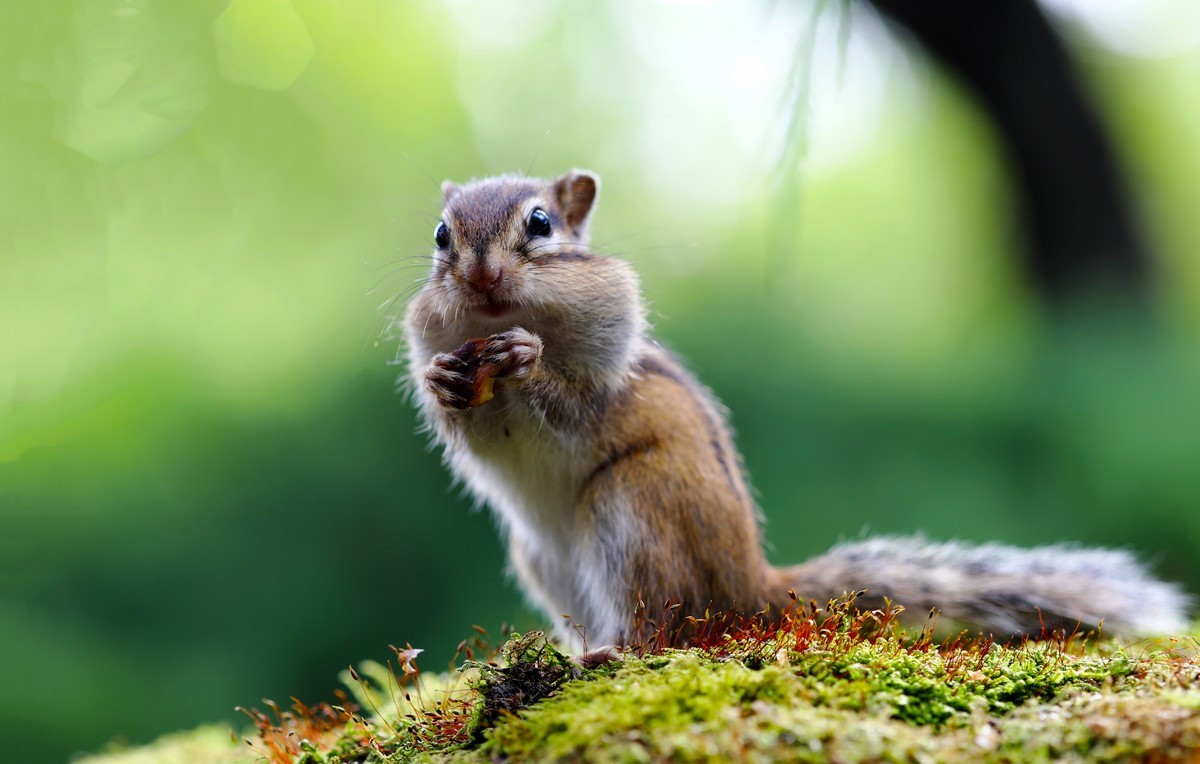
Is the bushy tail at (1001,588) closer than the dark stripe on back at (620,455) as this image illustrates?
No

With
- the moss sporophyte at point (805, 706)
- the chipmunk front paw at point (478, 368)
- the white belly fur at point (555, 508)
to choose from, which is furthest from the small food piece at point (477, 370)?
the moss sporophyte at point (805, 706)

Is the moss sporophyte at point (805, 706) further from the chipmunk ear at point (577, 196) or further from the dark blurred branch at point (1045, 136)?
the dark blurred branch at point (1045, 136)

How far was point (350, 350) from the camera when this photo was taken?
455cm

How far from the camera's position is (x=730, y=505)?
2.68 metres

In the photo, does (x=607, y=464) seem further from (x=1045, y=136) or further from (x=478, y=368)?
(x=1045, y=136)

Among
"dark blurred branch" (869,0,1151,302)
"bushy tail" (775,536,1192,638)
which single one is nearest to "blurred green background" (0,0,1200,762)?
"dark blurred branch" (869,0,1151,302)

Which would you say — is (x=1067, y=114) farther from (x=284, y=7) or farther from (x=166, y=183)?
(x=166, y=183)

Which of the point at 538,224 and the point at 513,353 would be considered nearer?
the point at 513,353

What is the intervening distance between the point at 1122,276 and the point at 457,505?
4.57m

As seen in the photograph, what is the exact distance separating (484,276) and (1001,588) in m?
2.03

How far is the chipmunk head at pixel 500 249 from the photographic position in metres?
2.48

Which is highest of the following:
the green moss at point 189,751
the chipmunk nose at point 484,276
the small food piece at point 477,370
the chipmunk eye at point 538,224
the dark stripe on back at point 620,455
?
the chipmunk eye at point 538,224

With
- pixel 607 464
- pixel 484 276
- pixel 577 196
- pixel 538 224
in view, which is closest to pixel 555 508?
pixel 607 464

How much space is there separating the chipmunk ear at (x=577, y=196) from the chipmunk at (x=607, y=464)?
0.18ft
